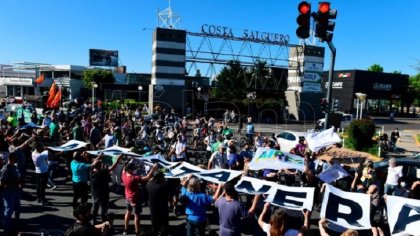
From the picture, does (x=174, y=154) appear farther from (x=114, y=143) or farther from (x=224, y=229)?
(x=224, y=229)

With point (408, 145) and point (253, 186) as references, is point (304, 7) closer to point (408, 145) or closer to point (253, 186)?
point (253, 186)

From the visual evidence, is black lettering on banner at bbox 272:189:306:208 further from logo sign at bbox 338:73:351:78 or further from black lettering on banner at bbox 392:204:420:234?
logo sign at bbox 338:73:351:78

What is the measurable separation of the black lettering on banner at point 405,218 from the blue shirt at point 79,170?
658cm

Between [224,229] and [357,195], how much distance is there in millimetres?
2532

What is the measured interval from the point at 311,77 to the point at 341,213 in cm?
4625

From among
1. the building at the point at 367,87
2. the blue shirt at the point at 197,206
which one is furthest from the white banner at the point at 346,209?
the building at the point at 367,87

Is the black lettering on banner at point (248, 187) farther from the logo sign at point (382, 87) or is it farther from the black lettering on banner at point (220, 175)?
the logo sign at point (382, 87)

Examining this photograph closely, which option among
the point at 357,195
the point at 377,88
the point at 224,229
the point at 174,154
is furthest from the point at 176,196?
the point at 377,88

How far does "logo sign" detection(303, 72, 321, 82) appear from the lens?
5029cm

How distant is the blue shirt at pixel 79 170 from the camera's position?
877 centimetres

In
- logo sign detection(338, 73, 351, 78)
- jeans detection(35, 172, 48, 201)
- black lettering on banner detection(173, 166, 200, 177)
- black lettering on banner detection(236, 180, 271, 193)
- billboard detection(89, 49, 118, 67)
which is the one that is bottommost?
jeans detection(35, 172, 48, 201)

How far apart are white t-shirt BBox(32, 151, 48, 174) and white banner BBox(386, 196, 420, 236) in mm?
8425

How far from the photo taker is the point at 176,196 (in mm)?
9930

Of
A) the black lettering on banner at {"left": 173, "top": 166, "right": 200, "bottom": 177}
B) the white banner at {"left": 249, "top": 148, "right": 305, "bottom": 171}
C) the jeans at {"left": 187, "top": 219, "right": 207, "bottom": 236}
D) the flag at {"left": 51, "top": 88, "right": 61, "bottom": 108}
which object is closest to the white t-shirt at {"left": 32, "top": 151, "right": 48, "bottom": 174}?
the black lettering on banner at {"left": 173, "top": 166, "right": 200, "bottom": 177}
